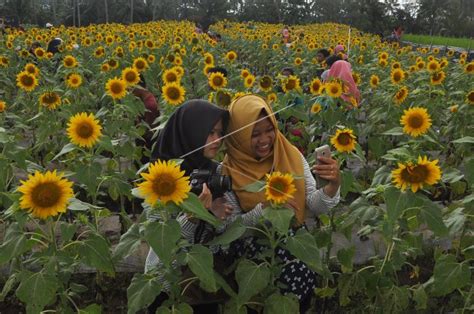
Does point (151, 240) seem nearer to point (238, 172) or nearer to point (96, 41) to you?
point (238, 172)

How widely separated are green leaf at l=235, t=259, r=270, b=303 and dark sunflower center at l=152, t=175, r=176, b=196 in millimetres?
492

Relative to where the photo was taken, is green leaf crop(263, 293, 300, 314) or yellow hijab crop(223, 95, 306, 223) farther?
yellow hijab crop(223, 95, 306, 223)

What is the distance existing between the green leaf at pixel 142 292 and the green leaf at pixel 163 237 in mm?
225

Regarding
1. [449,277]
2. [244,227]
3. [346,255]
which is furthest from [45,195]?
[449,277]

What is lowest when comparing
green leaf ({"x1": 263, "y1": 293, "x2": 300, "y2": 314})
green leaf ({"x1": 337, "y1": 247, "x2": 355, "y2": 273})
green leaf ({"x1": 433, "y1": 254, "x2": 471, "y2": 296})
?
green leaf ({"x1": 337, "y1": 247, "x2": 355, "y2": 273})

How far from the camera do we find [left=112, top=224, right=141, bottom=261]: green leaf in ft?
6.43

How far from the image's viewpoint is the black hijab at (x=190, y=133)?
84.4 inches

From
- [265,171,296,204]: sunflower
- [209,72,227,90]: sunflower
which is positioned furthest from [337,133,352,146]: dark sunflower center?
[209,72,227,90]: sunflower

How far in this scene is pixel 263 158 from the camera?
2.31m

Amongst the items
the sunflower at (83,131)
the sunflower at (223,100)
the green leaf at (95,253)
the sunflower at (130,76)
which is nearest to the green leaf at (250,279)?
the green leaf at (95,253)

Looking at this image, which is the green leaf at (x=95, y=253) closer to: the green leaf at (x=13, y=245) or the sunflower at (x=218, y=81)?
the green leaf at (x=13, y=245)

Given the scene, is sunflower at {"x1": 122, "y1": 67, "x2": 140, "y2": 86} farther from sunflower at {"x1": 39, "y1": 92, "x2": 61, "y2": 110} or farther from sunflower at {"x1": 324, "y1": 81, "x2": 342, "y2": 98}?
sunflower at {"x1": 324, "y1": 81, "x2": 342, "y2": 98}

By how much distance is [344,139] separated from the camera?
251 cm

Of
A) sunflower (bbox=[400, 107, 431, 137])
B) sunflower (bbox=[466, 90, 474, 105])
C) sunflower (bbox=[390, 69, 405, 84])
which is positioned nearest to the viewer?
sunflower (bbox=[400, 107, 431, 137])
